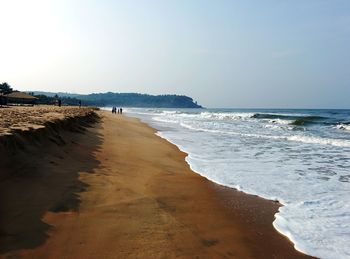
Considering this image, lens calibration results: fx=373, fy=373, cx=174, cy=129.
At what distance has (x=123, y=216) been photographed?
554 cm

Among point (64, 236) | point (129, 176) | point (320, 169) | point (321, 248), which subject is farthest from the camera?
point (320, 169)

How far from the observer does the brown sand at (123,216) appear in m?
4.47

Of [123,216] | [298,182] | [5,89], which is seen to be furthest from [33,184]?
[5,89]

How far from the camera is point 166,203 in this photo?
6512 mm

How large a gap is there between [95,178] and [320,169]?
6424 mm

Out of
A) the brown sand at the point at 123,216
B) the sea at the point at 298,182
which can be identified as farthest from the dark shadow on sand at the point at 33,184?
the sea at the point at 298,182

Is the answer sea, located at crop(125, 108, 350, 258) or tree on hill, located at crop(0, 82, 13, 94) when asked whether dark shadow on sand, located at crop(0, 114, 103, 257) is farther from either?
tree on hill, located at crop(0, 82, 13, 94)

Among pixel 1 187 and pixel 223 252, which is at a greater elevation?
pixel 1 187

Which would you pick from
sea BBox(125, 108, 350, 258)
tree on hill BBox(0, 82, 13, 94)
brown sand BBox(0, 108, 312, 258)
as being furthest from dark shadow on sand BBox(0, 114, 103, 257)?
tree on hill BBox(0, 82, 13, 94)

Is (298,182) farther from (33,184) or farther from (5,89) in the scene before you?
(5,89)

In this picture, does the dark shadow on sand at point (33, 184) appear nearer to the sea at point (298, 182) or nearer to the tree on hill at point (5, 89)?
the sea at point (298, 182)

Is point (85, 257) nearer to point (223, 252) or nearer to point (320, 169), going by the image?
point (223, 252)

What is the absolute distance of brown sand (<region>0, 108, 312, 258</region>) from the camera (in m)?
4.47

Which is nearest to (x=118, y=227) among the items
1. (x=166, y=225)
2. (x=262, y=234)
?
(x=166, y=225)
